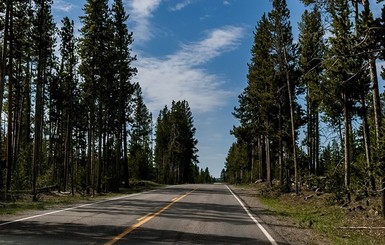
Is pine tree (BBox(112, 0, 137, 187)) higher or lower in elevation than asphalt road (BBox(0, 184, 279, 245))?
higher

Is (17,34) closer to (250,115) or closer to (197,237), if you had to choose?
(197,237)

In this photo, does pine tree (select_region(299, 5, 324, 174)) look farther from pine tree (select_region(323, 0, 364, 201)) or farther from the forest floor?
the forest floor

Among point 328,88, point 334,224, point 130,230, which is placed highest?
point 328,88

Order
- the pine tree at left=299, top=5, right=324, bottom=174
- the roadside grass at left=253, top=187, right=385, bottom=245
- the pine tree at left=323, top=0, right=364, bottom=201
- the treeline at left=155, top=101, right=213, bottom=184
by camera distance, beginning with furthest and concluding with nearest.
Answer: the treeline at left=155, top=101, right=213, bottom=184
the pine tree at left=299, top=5, right=324, bottom=174
the pine tree at left=323, top=0, right=364, bottom=201
the roadside grass at left=253, top=187, right=385, bottom=245

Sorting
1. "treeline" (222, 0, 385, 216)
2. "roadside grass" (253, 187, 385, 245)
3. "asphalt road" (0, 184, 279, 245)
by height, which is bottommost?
"roadside grass" (253, 187, 385, 245)

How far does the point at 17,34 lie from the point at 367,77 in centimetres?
1970

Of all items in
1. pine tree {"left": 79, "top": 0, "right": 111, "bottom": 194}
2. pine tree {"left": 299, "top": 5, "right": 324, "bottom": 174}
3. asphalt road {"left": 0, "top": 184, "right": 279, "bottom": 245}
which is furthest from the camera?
pine tree {"left": 79, "top": 0, "right": 111, "bottom": 194}

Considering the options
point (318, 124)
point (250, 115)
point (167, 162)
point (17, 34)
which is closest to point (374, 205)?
point (17, 34)

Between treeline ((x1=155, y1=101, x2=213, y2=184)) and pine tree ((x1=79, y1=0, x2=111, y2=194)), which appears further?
treeline ((x1=155, y1=101, x2=213, y2=184))

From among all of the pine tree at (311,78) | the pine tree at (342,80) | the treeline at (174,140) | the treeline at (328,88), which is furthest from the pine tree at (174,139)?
the pine tree at (342,80)

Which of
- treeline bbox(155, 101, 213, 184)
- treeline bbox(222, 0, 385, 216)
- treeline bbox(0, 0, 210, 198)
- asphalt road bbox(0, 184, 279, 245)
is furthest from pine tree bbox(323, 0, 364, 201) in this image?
treeline bbox(155, 101, 213, 184)

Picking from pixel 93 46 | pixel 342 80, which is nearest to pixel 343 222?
pixel 342 80

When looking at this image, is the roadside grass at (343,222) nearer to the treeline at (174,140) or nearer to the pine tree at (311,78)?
the pine tree at (311,78)

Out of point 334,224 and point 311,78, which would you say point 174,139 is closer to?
point 311,78
